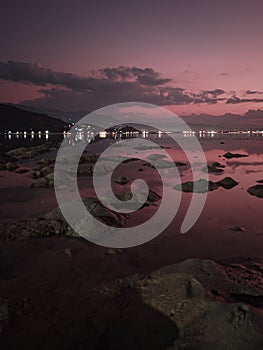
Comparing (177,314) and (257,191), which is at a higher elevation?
(257,191)

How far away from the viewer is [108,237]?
31.8 ft

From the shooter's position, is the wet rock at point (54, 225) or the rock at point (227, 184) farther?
the rock at point (227, 184)

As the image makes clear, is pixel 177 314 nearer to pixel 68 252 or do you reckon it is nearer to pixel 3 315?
pixel 3 315

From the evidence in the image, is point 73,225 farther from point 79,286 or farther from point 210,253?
point 210,253

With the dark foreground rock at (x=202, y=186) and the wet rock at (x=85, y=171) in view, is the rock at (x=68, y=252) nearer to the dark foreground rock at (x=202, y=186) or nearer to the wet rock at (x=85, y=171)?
the dark foreground rock at (x=202, y=186)

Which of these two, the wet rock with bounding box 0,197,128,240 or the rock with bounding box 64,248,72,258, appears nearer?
the rock with bounding box 64,248,72,258

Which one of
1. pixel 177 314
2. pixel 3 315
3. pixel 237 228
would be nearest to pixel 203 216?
pixel 237 228

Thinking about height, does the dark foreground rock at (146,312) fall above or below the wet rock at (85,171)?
below

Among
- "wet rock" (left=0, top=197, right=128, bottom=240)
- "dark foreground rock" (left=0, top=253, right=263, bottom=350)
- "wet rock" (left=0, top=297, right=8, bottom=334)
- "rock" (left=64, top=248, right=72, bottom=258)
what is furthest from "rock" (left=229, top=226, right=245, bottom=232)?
"wet rock" (left=0, top=297, right=8, bottom=334)

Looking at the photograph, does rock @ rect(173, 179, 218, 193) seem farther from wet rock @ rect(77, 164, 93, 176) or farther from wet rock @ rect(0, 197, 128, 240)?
wet rock @ rect(77, 164, 93, 176)

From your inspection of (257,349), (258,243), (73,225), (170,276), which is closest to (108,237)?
(73,225)

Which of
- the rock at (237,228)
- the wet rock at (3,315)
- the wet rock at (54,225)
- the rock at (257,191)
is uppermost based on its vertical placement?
the rock at (257,191)

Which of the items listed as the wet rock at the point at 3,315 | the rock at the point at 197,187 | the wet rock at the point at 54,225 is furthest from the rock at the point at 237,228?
the wet rock at the point at 3,315

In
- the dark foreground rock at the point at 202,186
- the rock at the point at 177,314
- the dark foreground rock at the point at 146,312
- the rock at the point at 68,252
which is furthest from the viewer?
the dark foreground rock at the point at 202,186
